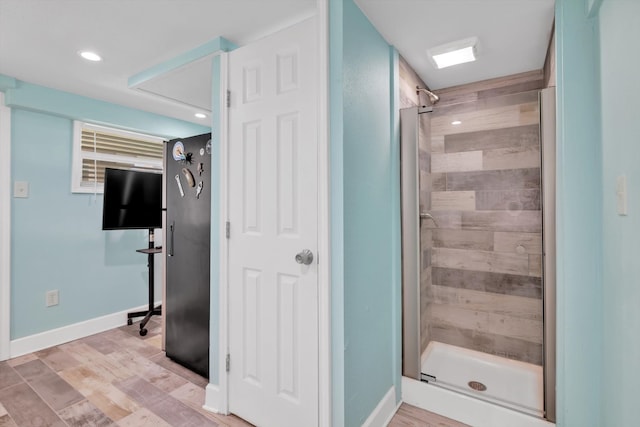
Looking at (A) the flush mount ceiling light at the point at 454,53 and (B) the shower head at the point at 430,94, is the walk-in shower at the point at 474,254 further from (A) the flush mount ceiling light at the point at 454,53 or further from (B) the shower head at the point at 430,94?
(A) the flush mount ceiling light at the point at 454,53

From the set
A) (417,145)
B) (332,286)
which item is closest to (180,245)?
(332,286)

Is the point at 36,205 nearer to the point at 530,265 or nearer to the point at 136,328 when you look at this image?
the point at 136,328

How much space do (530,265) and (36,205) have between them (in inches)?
166

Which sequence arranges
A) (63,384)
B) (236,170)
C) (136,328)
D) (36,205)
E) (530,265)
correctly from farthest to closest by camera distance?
(136,328) → (36,205) → (530,265) → (63,384) → (236,170)

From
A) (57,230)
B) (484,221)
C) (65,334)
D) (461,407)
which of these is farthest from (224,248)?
(65,334)

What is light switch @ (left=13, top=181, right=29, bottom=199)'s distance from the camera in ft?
8.77

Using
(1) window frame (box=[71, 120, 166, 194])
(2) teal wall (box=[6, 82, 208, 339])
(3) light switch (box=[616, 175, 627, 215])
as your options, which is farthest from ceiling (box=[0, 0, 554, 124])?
(3) light switch (box=[616, 175, 627, 215])

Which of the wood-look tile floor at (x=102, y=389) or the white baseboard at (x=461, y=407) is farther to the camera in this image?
the wood-look tile floor at (x=102, y=389)

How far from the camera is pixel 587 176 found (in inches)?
55.7

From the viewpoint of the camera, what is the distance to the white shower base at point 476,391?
1796mm

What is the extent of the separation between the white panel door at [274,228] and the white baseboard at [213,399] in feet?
0.34

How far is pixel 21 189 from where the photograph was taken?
106 inches

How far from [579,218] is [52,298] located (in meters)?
4.01

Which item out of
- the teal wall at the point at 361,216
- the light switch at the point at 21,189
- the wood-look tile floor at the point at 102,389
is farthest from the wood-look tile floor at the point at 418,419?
the light switch at the point at 21,189
